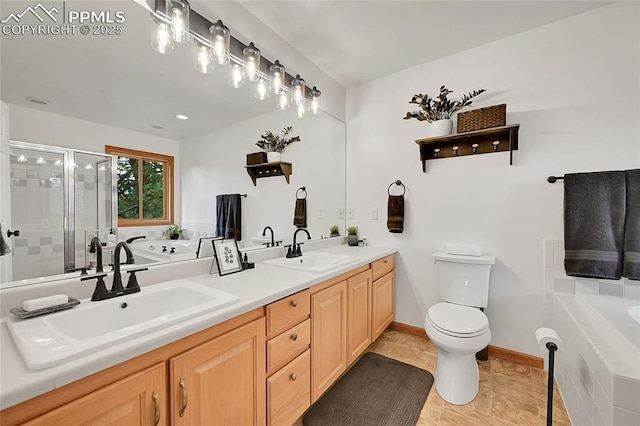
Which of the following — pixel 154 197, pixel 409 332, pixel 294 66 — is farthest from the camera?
pixel 409 332

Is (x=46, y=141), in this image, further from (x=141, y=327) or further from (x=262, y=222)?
(x=262, y=222)

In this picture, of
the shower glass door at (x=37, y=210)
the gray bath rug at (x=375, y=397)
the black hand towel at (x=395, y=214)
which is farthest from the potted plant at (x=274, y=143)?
the gray bath rug at (x=375, y=397)

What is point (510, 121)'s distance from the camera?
2.08 metres

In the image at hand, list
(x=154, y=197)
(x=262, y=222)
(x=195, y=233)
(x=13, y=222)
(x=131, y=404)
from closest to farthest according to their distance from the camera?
(x=131, y=404)
(x=13, y=222)
(x=154, y=197)
(x=195, y=233)
(x=262, y=222)

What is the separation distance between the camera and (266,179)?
2.09m

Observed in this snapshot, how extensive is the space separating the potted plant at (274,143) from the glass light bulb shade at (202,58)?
1.89ft

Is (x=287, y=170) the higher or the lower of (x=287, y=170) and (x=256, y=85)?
the lower

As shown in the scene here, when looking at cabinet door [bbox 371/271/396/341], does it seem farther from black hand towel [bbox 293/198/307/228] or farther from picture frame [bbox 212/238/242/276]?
picture frame [bbox 212/238/242/276]

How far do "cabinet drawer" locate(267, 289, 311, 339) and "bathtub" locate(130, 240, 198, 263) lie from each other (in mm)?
639

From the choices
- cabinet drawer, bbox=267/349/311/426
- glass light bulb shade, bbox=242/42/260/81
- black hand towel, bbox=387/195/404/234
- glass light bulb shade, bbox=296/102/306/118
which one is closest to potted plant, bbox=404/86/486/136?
black hand towel, bbox=387/195/404/234

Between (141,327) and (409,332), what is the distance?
2.33 meters

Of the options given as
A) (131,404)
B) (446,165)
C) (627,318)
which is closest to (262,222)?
(131,404)

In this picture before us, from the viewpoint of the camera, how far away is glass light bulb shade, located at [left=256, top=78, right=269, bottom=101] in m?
1.91

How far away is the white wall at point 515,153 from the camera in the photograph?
1.80m
